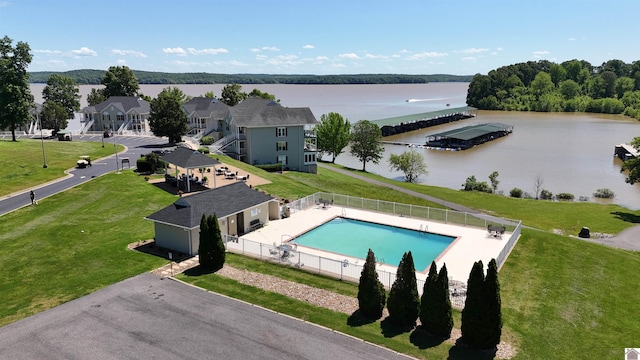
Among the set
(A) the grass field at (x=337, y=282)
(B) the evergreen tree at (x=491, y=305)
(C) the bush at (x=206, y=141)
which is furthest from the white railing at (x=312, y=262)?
(C) the bush at (x=206, y=141)

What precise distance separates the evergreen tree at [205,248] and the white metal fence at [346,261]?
2939 mm

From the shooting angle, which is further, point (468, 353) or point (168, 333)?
point (168, 333)

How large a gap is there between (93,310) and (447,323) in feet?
54.6

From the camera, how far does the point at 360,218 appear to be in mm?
37562

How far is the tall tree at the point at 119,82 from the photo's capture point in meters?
109

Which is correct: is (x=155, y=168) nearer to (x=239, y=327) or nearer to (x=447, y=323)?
Result: (x=239, y=327)

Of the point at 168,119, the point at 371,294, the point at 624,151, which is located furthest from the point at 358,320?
the point at 624,151

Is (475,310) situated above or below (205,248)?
below

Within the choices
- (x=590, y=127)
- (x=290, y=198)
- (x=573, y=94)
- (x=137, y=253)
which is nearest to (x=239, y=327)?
(x=137, y=253)

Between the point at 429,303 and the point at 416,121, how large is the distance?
12640 cm

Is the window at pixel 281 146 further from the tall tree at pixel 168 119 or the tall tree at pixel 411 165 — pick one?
the tall tree at pixel 411 165

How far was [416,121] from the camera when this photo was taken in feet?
460

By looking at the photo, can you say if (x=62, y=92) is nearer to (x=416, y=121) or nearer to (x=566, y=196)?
(x=416, y=121)

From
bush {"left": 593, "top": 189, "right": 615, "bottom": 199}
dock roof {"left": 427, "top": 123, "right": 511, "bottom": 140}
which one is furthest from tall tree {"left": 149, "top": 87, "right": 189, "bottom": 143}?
dock roof {"left": 427, "top": 123, "right": 511, "bottom": 140}
